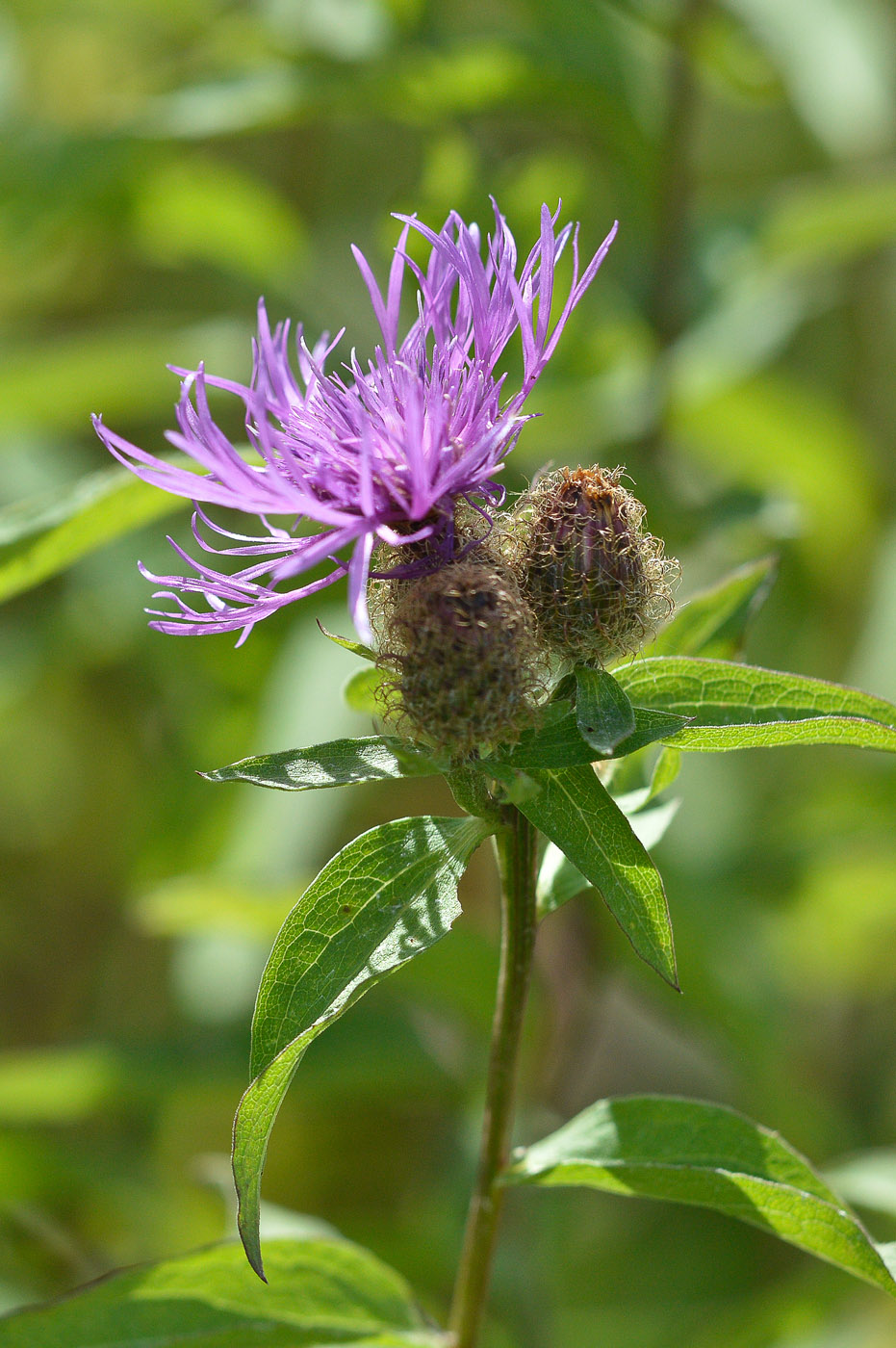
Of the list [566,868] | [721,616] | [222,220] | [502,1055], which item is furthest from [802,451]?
[502,1055]

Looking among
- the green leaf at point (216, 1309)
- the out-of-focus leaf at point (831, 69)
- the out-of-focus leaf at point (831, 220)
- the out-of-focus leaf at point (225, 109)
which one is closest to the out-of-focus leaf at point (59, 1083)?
the green leaf at point (216, 1309)

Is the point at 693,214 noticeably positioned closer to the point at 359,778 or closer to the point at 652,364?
the point at 652,364

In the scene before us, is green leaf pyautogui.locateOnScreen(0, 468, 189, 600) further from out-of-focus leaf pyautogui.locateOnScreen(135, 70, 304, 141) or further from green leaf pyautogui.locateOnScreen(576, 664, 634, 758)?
out-of-focus leaf pyautogui.locateOnScreen(135, 70, 304, 141)

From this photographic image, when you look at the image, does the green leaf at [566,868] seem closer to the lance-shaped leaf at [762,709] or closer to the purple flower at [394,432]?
the lance-shaped leaf at [762,709]

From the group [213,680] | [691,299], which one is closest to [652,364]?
[691,299]

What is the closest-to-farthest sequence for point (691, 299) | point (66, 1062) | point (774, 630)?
1. point (66, 1062)
2. point (691, 299)
3. point (774, 630)


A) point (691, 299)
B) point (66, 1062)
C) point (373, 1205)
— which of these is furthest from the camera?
point (373, 1205)
